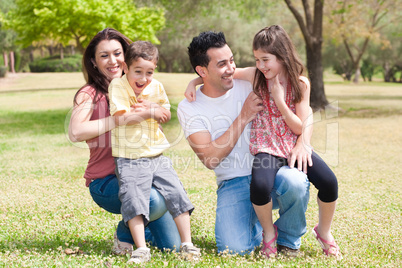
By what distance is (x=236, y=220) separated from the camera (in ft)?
16.5

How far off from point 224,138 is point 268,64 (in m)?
0.87

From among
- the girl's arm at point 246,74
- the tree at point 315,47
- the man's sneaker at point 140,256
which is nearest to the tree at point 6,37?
the tree at point 315,47

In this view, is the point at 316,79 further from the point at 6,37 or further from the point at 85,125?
the point at 6,37

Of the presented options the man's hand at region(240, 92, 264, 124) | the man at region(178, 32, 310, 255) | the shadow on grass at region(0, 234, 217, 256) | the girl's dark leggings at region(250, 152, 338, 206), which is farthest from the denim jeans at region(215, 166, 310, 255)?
the man's hand at region(240, 92, 264, 124)

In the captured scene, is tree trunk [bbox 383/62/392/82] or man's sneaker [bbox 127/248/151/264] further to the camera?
tree trunk [bbox 383/62/392/82]

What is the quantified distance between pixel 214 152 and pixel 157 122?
2.22ft

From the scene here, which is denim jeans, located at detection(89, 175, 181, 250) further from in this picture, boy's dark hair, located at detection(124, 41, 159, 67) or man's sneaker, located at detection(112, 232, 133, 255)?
boy's dark hair, located at detection(124, 41, 159, 67)

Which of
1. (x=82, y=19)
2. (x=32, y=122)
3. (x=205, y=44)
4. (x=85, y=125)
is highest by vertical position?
(x=82, y=19)

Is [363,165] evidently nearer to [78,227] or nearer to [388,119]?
[78,227]

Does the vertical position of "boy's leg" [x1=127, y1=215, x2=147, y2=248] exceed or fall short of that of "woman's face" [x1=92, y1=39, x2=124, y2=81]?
it falls short

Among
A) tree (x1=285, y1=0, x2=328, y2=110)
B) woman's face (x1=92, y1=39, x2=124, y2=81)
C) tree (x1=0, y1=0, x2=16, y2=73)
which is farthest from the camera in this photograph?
tree (x1=0, y1=0, x2=16, y2=73)

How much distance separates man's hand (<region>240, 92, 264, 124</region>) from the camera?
486 cm

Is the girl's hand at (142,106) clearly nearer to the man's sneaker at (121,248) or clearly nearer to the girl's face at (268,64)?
the girl's face at (268,64)

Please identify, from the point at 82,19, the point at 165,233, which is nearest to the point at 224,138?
the point at 165,233
